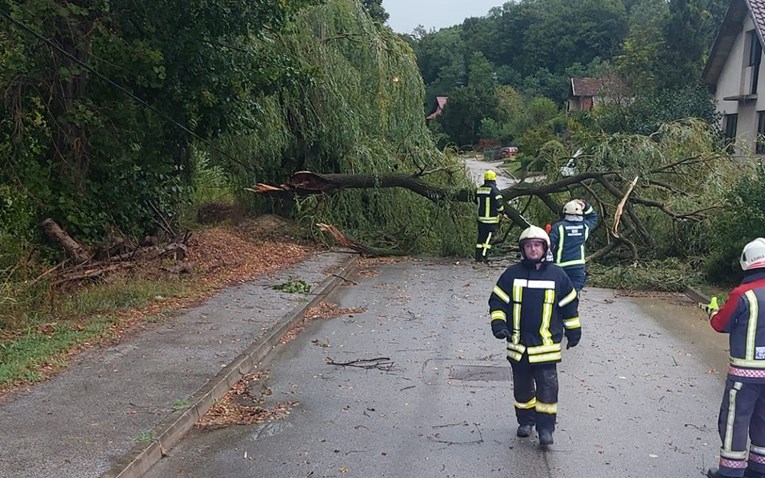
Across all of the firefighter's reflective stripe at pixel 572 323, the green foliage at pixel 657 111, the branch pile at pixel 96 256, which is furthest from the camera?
the green foliage at pixel 657 111

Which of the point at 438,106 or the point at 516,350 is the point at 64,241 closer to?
the point at 516,350

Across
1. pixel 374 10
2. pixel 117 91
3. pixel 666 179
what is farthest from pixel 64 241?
pixel 374 10

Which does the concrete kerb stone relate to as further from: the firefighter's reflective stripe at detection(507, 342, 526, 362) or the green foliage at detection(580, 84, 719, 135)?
the green foliage at detection(580, 84, 719, 135)

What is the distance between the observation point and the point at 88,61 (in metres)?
10.4

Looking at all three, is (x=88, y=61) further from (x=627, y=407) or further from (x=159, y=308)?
(x=627, y=407)

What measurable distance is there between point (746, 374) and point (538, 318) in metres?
1.38

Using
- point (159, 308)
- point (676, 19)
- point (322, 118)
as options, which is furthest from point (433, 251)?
point (676, 19)

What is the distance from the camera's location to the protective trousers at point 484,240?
15.1 metres

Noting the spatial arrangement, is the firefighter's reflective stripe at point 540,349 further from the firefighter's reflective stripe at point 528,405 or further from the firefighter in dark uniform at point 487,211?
the firefighter in dark uniform at point 487,211

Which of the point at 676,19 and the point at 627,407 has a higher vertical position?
the point at 676,19

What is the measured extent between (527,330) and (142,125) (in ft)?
25.8

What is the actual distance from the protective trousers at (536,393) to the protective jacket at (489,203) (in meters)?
9.39

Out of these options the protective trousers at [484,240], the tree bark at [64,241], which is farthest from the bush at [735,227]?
the tree bark at [64,241]

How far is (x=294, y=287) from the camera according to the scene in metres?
11.3
